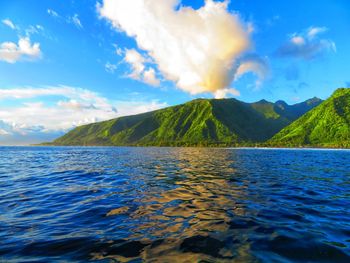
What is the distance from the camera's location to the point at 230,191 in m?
22.8

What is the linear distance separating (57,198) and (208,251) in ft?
48.5

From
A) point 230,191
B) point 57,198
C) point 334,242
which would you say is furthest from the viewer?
point 230,191

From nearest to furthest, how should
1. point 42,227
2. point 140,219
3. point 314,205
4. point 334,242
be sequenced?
point 334,242 → point 42,227 → point 140,219 → point 314,205

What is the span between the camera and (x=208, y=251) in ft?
31.9

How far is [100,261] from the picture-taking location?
8.84 m

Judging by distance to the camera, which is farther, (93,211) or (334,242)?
(93,211)

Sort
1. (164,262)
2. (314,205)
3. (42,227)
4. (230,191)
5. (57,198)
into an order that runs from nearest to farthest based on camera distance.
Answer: (164,262)
(42,227)
(314,205)
(57,198)
(230,191)

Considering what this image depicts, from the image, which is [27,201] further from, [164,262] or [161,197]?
[164,262]

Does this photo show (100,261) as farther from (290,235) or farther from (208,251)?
(290,235)

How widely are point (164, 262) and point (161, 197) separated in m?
11.3

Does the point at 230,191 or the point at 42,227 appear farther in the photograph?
the point at 230,191

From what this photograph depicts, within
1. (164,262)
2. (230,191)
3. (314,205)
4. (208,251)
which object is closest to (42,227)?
(164,262)

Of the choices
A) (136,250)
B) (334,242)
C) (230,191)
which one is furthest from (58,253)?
(230,191)

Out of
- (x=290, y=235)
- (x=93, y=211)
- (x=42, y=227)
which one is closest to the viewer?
(x=290, y=235)
